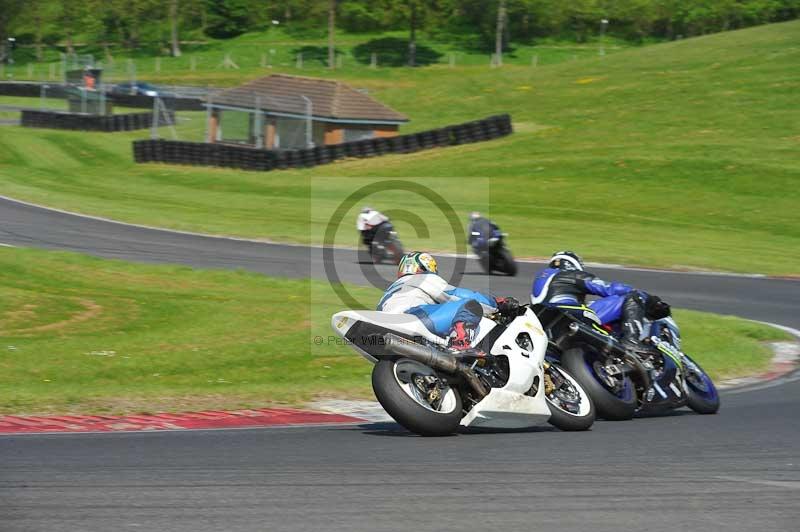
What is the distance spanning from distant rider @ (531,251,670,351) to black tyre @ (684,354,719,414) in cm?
71

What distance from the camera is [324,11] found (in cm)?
8962

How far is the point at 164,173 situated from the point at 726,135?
20.7 m

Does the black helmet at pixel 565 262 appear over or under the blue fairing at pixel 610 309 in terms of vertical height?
over

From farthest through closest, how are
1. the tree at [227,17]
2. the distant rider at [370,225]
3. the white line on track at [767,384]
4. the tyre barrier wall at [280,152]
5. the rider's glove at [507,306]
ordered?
the tree at [227,17]
the tyre barrier wall at [280,152]
the distant rider at [370,225]
the white line on track at [767,384]
the rider's glove at [507,306]

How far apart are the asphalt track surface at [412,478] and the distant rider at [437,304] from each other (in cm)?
83

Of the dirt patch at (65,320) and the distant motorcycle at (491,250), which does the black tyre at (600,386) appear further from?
the distant motorcycle at (491,250)

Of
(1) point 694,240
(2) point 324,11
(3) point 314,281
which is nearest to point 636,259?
(1) point 694,240

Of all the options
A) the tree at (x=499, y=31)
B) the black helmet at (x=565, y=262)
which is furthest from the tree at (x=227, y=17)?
the black helmet at (x=565, y=262)

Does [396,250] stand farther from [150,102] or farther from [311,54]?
[311,54]

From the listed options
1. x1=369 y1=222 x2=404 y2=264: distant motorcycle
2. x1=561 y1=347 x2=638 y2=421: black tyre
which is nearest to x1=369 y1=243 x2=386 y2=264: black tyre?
x1=369 y1=222 x2=404 y2=264: distant motorcycle

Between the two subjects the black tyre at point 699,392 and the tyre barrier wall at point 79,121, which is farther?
the tyre barrier wall at point 79,121

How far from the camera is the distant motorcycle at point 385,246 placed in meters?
21.0

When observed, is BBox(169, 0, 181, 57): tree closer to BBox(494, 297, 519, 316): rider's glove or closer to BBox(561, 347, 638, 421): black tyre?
BBox(561, 347, 638, 421): black tyre

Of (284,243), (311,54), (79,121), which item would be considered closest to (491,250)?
(284,243)
